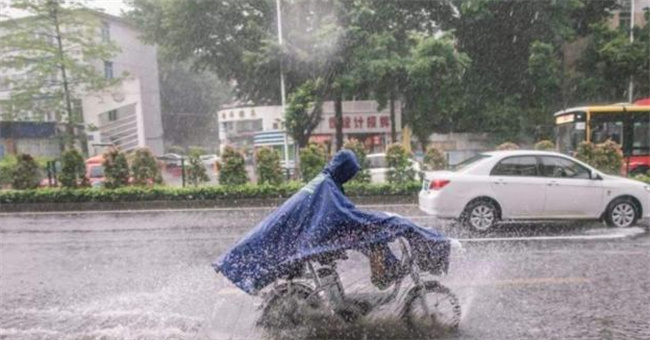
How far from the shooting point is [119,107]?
3409cm

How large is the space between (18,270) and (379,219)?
588cm

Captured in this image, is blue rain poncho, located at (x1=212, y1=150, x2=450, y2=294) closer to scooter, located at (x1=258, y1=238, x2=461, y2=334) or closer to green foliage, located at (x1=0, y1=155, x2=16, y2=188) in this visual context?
scooter, located at (x1=258, y1=238, x2=461, y2=334)

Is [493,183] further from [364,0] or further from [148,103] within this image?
[148,103]

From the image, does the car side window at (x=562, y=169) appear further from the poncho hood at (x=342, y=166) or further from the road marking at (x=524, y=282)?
the poncho hood at (x=342, y=166)

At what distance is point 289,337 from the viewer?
15.1 ft

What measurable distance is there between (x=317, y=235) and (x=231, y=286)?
245cm

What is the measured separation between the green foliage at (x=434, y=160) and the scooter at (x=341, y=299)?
11112 millimetres

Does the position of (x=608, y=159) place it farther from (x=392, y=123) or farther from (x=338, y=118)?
(x=338, y=118)

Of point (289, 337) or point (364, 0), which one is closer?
point (289, 337)

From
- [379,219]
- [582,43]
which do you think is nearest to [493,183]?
[379,219]

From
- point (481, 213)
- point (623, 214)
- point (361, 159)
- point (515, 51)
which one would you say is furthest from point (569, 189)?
point (515, 51)

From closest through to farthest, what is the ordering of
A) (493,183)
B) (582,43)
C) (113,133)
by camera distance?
(493,183)
(582,43)
(113,133)

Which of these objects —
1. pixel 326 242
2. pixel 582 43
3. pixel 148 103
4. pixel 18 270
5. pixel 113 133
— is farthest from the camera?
pixel 148 103

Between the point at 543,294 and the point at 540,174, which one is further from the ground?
the point at 540,174
